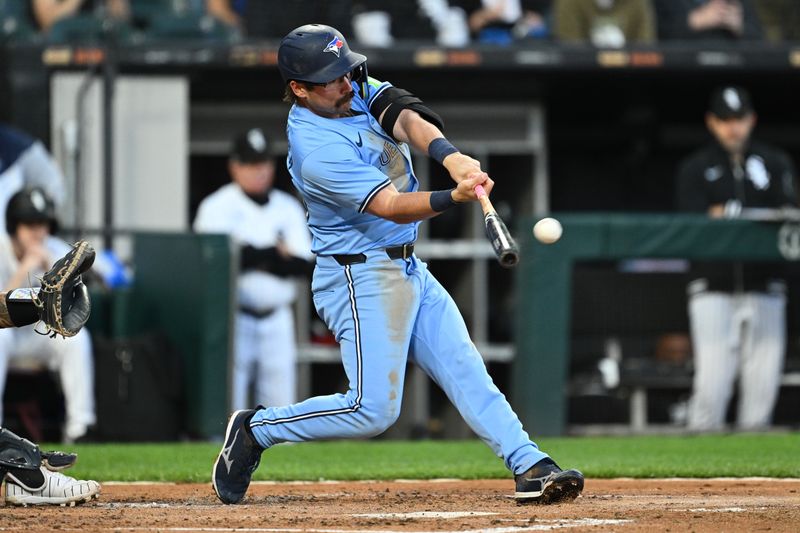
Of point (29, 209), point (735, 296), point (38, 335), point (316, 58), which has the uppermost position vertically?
point (316, 58)

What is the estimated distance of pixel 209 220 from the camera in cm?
923

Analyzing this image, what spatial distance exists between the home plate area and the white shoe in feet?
0.15

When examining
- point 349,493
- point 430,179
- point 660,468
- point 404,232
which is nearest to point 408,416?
point 430,179

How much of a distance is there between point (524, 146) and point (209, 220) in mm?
3015

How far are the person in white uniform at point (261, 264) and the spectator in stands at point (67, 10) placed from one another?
1760mm

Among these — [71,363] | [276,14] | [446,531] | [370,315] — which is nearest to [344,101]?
[370,315]

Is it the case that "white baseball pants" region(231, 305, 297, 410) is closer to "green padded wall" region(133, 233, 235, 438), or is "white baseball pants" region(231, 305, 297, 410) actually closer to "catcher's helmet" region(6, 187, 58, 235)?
"green padded wall" region(133, 233, 235, 438)

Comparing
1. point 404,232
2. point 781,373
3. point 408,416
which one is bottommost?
point 408,416

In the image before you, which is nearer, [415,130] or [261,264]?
[415,130]

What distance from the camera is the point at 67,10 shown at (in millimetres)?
10422

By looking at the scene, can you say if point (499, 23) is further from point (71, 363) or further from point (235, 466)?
point (235, 466)

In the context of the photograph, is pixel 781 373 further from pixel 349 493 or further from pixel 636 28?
pixel 349 493

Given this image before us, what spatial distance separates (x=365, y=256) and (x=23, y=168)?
4.72m

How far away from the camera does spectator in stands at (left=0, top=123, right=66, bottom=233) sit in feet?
29.5
